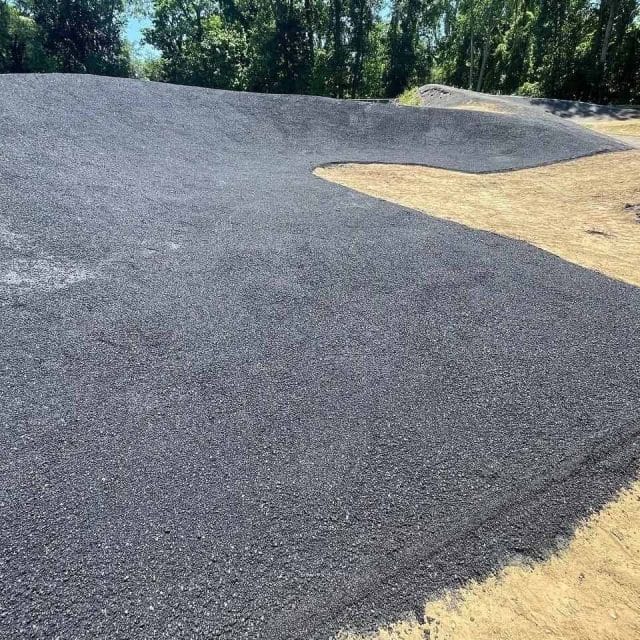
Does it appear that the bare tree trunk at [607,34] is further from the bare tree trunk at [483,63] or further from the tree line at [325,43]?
the bare tree trunk at [483,63]

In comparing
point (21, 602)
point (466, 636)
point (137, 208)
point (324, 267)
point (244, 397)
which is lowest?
point (466, 636)

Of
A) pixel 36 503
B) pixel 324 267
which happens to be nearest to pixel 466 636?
pixel 36 503

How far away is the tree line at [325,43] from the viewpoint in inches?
854

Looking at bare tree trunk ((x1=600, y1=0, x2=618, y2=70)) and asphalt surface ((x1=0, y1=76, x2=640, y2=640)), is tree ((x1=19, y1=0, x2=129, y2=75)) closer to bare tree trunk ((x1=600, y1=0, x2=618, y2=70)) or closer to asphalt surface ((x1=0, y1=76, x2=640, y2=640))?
asphalt surface ((x1=0, y1=76, x2=640, y2=640))

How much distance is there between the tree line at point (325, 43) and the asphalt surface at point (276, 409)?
21.7 metres

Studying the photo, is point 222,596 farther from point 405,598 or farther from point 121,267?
point 121,267

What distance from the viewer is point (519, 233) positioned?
5.77 meters

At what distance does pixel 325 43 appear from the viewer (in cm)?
2456

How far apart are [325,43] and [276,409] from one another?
89.7ft

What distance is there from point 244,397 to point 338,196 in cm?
453

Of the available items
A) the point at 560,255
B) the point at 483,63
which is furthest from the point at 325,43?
the point at 560,255

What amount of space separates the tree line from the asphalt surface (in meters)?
21.7

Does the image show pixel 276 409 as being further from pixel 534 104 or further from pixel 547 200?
pixel 534 104

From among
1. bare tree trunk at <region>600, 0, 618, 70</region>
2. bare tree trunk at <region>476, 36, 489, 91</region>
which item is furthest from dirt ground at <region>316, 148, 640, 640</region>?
bare tree trunk at <region>476, 36, 489, 91</region>
